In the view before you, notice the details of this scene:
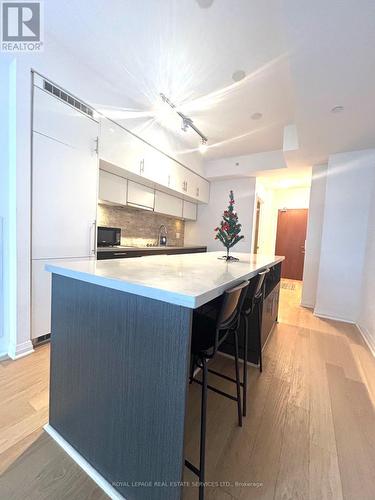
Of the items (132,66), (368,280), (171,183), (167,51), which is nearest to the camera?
(167,51)

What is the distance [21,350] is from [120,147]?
2465mm

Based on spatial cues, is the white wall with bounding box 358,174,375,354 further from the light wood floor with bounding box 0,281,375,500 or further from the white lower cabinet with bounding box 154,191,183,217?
the white lower cabinet with bounding box 154,191,183,217

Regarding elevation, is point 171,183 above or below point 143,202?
above

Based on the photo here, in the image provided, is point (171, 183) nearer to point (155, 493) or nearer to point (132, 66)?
point (132, 66)

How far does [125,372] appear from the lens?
3.11 ft

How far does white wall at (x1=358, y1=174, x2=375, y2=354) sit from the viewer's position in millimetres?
2711

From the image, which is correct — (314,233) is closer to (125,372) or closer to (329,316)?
(329,316)

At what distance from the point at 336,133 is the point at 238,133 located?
4.81 ft

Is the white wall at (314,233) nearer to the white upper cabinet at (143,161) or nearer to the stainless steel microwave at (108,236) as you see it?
the white upper cabinet at (143,161)

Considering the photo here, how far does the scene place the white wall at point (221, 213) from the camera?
4.82m

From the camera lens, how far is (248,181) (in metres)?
4.86

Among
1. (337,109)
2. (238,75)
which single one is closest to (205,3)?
(238,75)

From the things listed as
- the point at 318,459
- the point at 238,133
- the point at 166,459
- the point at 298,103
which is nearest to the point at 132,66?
the point at 298,103

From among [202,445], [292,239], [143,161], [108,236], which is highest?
[143,161]
